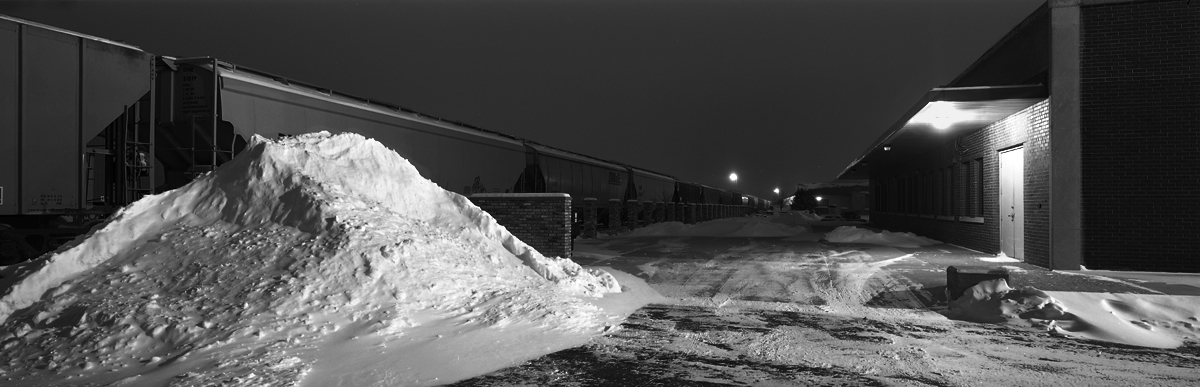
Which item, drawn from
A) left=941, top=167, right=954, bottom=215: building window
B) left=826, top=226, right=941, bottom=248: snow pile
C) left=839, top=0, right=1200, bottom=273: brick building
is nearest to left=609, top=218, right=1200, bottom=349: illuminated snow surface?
left=839, top=0, right=1200, bottom=273: brick building

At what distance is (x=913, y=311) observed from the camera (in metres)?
8.82

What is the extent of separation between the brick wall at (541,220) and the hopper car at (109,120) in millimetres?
3642

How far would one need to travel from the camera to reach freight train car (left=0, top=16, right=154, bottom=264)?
9234mm

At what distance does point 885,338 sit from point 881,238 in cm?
1711

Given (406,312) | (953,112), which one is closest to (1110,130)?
(953,112)

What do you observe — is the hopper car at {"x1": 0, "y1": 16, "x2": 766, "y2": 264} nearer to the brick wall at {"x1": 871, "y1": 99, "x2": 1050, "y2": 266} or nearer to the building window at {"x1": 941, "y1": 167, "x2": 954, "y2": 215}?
the brick wall at {"x1": 871, "y1": 99, "x2": 1050, "y2": 266}

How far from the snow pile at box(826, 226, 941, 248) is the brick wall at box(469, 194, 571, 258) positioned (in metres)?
11.8

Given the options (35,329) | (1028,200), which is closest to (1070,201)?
(1028,200)

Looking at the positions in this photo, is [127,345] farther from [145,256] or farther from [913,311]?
[913,311]

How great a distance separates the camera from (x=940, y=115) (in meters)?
15.6

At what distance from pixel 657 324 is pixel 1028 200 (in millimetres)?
10909

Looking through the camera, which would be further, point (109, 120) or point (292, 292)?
point (109, 120)

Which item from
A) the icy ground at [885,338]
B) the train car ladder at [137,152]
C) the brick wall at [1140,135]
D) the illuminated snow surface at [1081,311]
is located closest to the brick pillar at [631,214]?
the icy ground at [885,338]

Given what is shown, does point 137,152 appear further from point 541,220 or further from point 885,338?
point 885,338
